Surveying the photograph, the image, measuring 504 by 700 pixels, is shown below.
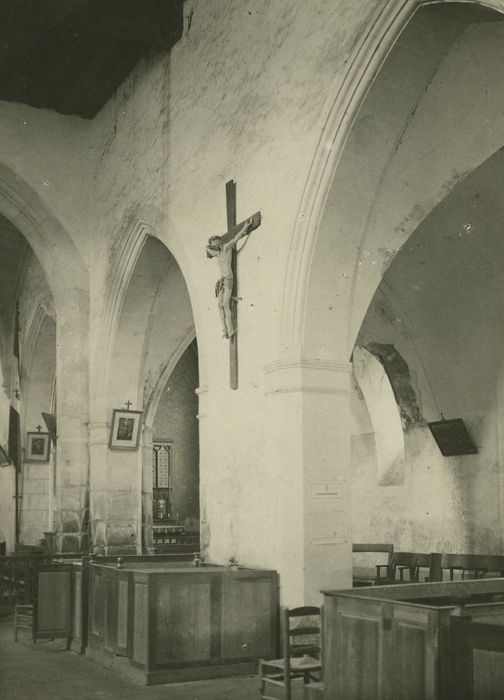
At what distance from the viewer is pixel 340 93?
6.82 meters

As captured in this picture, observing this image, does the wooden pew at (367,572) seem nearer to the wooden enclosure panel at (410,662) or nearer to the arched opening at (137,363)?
the arched opening at (137,363)

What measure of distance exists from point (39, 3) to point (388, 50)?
4.81 meters

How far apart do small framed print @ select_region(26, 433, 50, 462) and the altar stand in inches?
404

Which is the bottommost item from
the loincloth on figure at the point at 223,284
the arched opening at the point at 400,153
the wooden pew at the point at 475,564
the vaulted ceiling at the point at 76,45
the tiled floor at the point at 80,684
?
the tiled floor at the point at 80,684

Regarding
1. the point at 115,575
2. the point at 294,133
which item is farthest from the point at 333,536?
the point at 294,133

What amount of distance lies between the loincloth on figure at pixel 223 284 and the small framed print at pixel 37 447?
9839 mm

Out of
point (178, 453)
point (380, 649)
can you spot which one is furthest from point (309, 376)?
point (178, 453)

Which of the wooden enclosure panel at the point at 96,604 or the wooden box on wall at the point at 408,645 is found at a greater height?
the wooden box on wall at the point at 408,645

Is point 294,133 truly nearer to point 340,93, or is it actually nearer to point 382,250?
point 340,93

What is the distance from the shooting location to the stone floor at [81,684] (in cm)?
641

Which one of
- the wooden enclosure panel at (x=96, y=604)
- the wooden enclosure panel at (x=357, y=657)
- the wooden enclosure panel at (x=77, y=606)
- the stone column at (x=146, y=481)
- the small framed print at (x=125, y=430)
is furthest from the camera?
the stone column at (x=146, y=481)

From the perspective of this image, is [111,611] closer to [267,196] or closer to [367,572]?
[267,196]

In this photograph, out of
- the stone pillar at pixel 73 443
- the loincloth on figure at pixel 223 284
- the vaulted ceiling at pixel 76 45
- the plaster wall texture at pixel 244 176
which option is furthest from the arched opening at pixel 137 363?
the loincloth on figure at pixel 223 284

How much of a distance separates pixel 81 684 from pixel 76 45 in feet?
24.6
